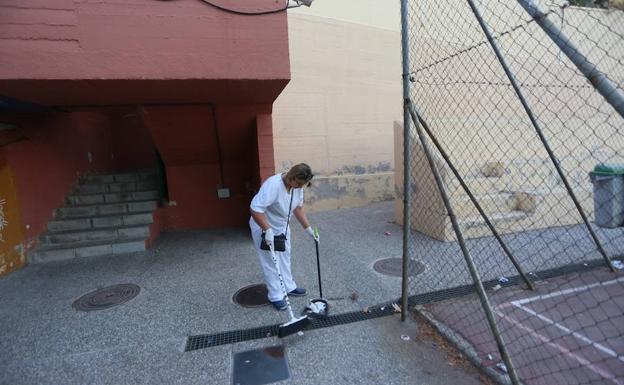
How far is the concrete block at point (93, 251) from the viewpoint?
5.55m

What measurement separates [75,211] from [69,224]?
0.38 metres

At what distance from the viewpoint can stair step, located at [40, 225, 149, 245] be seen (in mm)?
5680

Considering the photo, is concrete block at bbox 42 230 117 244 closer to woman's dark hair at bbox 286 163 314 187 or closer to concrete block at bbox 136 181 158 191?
concrete block at bbox 136 181 158 191

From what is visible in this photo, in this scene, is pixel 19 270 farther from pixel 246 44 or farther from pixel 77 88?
pixel 246 44

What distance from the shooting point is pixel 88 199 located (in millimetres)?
6559

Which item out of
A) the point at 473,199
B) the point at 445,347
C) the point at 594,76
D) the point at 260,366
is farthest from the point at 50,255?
the point at 594,76

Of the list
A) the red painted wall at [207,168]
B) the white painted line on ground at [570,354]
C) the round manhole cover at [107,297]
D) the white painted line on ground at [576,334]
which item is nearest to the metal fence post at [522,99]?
the white painted line on ground at [576,334]

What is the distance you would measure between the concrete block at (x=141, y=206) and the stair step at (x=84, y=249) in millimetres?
817

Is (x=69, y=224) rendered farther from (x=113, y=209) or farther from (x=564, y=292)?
(x=564, y=292)

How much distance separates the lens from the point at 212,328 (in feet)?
10.8

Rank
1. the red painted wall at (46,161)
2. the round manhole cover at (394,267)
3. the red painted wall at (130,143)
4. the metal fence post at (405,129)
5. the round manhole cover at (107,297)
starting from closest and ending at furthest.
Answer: the metal fence post at (405,129), the round manhole cover at (107,297), the round manhole cover at (394,267), the red painted wall at (46,161), the red painted wall at (130,143)

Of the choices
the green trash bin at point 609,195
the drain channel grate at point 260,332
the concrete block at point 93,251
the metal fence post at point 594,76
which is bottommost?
the drain channel grate at point 260,332

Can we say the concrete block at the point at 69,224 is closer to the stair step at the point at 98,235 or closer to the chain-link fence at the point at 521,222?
the stair step at the point at 98,235


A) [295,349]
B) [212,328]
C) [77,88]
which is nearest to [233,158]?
[77,88]
